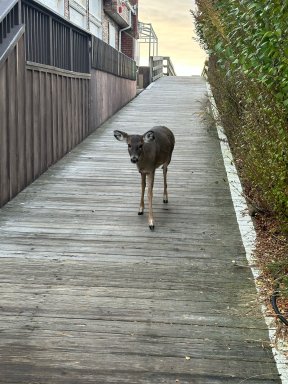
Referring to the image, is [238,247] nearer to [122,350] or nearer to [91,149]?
[122,350]

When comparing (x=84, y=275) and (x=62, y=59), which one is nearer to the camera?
(x=84, y=275)

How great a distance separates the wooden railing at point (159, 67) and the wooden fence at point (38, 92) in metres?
19.2

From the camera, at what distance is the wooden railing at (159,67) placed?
34.3 metres

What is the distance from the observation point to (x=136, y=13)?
34.8m

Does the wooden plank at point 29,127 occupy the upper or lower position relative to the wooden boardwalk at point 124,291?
upper

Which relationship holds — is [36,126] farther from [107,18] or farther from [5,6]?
[107,18]

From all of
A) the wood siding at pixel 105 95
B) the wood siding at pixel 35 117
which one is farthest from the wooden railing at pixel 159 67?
the wood siding at pixel 35 117

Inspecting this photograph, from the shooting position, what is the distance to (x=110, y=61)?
18.8m

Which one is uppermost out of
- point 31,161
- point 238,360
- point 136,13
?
point 136,13

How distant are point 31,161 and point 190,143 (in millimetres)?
5446

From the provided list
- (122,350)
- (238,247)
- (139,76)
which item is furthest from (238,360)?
(139,76)

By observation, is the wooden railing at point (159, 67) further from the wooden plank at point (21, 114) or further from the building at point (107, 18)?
the wooden plank at point (21, 114)

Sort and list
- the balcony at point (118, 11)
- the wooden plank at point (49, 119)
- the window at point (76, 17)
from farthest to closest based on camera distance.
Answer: the balcony at point (118, 11) → the window at point (76, 17) → the wooden plank at point (49, 119)

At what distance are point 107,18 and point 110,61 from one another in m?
9.58
